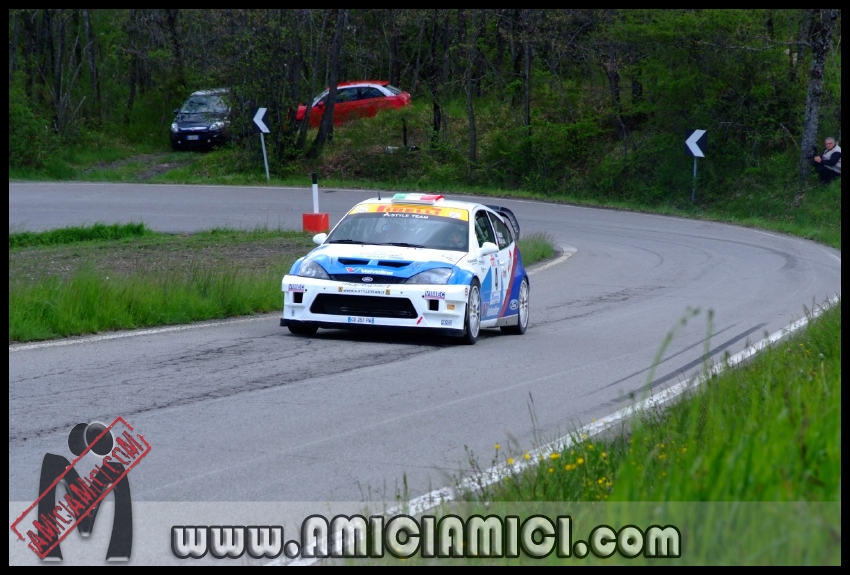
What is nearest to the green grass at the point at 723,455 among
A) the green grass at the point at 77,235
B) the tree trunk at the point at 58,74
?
the green grass at the point at 77,235

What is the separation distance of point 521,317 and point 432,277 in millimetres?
2231

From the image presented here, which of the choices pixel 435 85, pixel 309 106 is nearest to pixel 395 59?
pixel 435 85

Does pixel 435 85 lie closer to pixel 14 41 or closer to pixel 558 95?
pixel 558 95

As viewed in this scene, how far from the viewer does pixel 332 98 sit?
40844mm

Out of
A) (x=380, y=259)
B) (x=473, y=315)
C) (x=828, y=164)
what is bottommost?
(x=828, y=164)

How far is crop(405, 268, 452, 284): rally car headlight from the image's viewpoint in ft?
37.6

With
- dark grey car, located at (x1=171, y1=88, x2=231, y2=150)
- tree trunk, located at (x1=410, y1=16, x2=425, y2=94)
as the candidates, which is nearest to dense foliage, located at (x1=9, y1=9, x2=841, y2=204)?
Result: tree trunk, located at (x1=410, y1=16, x2=425, y2=94)

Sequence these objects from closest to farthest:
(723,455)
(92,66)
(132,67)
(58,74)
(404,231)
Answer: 1. (723,455)
2. (404,231)
3. (58,74)
4. (92,66)
5. (132,67)

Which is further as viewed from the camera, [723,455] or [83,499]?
Answer: [83,499]

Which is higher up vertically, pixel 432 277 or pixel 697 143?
pixel 432 277

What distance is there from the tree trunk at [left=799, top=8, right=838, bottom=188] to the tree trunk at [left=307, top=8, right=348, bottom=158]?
53.2 ft

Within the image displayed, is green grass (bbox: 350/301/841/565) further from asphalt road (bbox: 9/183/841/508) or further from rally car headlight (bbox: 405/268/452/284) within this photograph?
rally car headlight (bbox: 405/268/452/284)
